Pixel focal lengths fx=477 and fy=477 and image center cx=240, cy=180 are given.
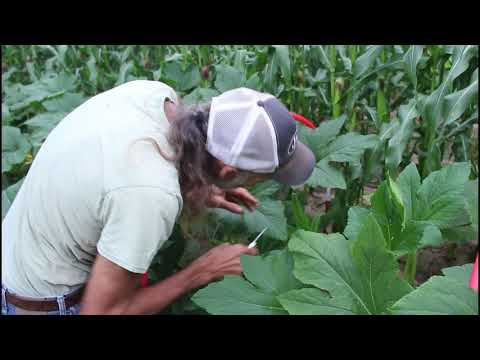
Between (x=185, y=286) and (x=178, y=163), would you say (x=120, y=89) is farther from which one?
(x=185, y=286)

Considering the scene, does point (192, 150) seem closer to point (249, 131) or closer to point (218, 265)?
point (249, 131)

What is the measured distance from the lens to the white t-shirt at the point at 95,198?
1351mm

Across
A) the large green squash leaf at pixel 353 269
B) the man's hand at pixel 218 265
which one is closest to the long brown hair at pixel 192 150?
the man's hand at pixel 218 265

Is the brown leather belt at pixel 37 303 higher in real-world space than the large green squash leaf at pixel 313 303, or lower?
lower

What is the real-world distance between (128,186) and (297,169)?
2.02ft

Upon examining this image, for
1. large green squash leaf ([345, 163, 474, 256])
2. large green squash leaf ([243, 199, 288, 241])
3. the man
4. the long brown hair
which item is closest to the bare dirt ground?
large green squash leaf ([243, 199, 288, 241])

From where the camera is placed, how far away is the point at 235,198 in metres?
2.00

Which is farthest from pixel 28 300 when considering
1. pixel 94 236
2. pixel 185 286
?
pixel 185 286

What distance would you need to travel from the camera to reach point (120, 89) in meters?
1.67

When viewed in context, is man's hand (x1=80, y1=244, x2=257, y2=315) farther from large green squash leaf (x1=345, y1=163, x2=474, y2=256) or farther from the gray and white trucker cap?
large green squash leaf (x1=345, y1=163, x2=474, y2=256)

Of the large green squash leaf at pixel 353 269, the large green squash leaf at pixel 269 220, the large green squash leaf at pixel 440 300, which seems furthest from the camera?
the large green squash leaf at pixel 269 220

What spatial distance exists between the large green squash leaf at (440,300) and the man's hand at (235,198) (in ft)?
3.44

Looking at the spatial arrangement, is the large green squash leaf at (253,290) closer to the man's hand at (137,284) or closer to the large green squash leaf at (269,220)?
the man's hand at (137,284)

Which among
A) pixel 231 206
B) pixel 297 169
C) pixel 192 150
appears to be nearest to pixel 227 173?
pixel 192 150
